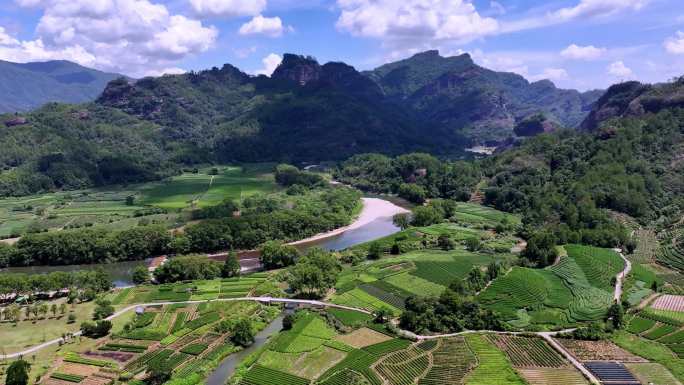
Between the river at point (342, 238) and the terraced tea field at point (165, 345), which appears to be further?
the river at point (342, 238)

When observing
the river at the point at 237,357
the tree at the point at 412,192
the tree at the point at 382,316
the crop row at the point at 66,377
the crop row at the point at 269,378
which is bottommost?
the river at the point at 237,357

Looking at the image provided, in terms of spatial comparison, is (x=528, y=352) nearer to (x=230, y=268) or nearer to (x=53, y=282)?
(x=230, y=268)

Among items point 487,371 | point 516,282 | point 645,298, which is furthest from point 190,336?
point 645,298

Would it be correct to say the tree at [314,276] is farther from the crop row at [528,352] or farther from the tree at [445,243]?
the crop row at [528,352]

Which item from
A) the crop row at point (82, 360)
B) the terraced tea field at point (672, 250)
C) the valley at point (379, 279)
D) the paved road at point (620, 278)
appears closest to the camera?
the valley at point (379, 279)

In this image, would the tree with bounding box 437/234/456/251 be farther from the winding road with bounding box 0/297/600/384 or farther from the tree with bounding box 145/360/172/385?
the tree with bounding box 145/360/172/385

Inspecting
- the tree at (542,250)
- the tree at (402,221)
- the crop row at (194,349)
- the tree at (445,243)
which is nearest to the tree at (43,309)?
the crop row at (194,349)

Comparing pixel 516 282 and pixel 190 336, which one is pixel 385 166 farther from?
pixel 190 336
